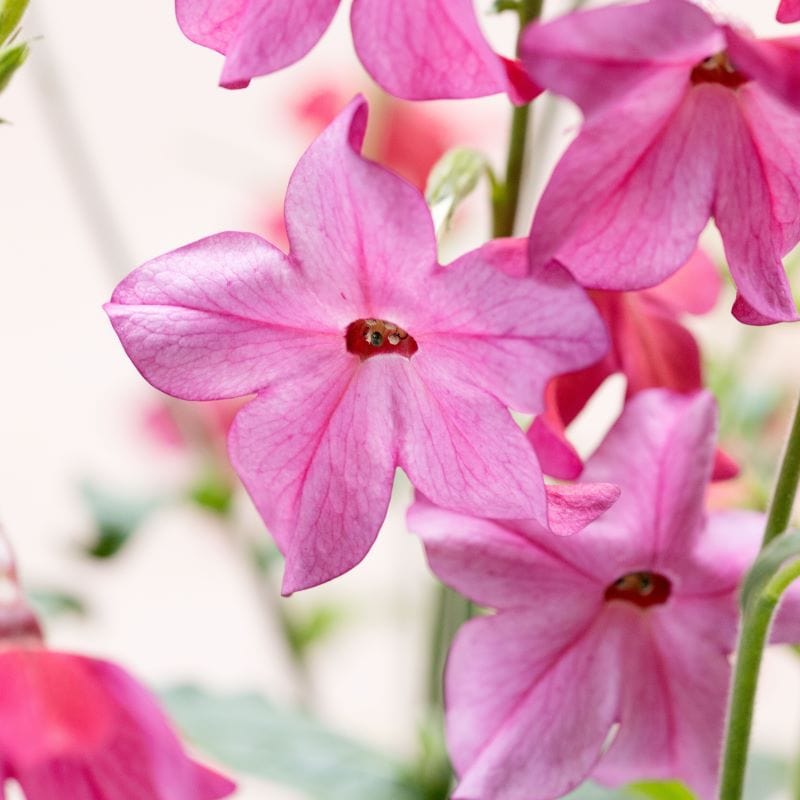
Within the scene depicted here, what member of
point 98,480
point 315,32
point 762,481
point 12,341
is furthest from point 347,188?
point 12,341

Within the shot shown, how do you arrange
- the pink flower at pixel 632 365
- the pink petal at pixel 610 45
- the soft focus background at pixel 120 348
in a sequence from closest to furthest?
the pink petal at pixel 610 45 → the pink flower at pixel 632 365 → the soft focus background at pixel 120 348

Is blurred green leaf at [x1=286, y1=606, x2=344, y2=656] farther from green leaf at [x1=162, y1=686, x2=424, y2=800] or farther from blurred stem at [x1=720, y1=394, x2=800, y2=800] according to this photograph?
blurred stem at [x1=720, y1=394, x2=800, y2=800]

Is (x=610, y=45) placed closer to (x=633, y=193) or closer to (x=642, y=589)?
(x=633, y=193)

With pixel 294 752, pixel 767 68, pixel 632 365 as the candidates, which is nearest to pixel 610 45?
pixel 767 68

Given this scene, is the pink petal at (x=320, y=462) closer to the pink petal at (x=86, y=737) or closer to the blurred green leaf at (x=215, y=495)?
the pink petal at (x=86, y=737)

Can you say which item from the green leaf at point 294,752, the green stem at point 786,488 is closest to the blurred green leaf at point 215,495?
the green leaf at point 294,752

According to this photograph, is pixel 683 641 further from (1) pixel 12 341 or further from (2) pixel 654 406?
(1) pixel 12 341

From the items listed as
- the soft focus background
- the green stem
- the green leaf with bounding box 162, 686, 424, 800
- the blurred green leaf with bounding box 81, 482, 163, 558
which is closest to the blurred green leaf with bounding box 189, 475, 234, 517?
the blurred green leaf with bounding box 81, 482, 163, 558
